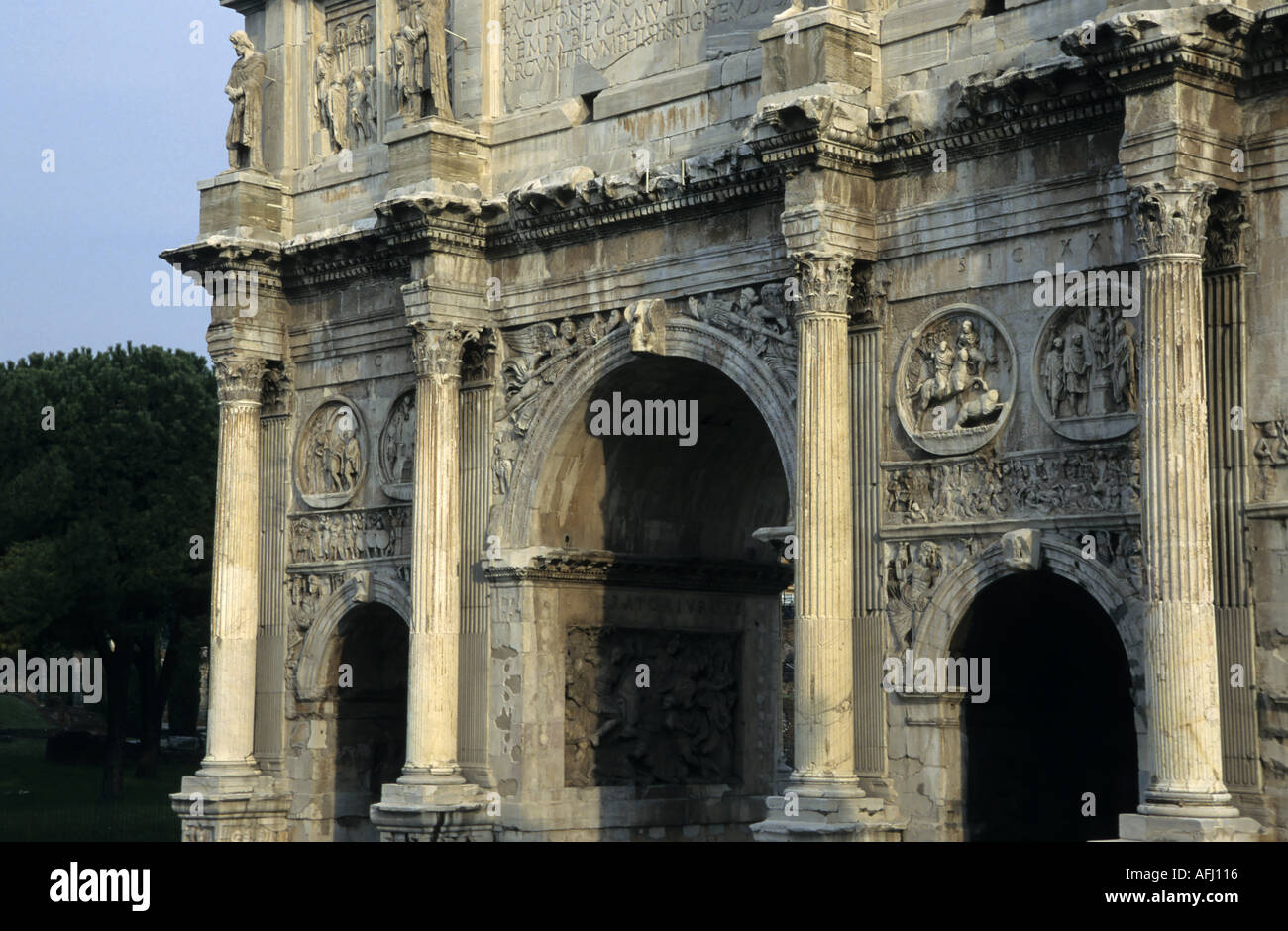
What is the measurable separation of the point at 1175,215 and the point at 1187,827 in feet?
15.9

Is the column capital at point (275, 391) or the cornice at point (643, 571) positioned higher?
the column capital at point (275, 391)

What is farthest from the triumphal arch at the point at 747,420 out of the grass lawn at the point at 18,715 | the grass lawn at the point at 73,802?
the grass lawn at the point at 18,715

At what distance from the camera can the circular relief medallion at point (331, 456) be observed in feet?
83.4

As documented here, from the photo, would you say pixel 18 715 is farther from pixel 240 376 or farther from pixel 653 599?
pixel 653 599

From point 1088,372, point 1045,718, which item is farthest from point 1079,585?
point 1045,718

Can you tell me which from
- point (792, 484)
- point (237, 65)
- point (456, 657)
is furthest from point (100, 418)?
point (792, 484)

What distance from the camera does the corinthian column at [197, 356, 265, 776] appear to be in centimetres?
2528

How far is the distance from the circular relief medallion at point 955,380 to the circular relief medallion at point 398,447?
277 inches

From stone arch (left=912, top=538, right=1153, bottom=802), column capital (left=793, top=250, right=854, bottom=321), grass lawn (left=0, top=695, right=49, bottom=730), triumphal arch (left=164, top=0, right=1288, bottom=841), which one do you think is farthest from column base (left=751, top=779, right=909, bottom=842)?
grass lawn (left=0, top=695, right=49, bottom=730)

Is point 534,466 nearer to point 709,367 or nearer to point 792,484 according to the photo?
point 709,367

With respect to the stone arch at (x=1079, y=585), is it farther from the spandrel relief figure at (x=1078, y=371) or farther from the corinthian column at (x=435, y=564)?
the corinthian column at (x=435, y=564)

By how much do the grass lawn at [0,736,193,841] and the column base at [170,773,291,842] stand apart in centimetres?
1233

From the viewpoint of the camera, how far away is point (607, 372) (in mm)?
22531
